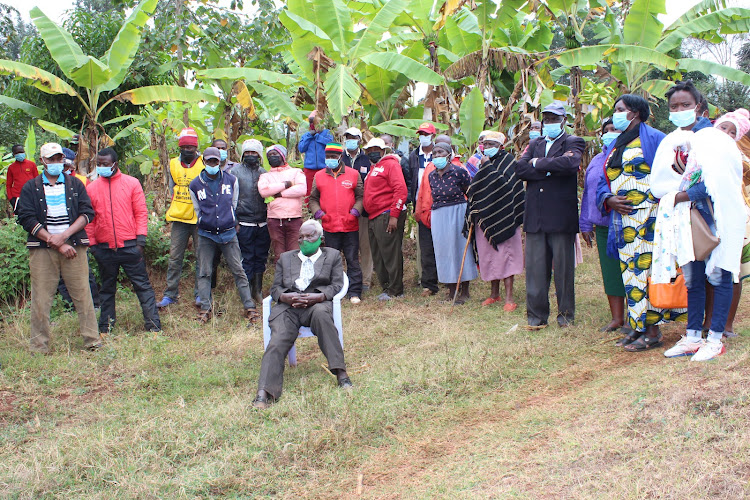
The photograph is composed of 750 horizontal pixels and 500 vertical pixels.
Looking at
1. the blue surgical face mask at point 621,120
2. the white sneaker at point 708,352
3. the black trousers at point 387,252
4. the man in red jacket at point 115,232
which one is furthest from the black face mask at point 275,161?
the white sneaker at point 708,352

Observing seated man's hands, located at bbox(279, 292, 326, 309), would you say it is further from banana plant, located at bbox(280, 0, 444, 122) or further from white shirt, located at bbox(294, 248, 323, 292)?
banana plant, located at bbox(280, 0, 444, 122)

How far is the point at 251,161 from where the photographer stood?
802 centimetres

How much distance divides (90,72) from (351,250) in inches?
167

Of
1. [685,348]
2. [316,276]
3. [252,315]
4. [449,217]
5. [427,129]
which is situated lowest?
[252,315]

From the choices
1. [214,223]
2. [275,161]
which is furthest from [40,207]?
[275,161]

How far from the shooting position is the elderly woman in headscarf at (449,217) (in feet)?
26.4

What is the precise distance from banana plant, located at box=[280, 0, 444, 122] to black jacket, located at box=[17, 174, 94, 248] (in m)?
3.78

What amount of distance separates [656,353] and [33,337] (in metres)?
5.71

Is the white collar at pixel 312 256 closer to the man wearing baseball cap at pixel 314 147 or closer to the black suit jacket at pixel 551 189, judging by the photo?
the black suit jacket at pixel 551 189

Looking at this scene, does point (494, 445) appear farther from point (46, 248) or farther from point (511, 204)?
point (46, 248)

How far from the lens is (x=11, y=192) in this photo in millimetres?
9109

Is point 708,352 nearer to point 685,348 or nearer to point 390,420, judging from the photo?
point 685,348

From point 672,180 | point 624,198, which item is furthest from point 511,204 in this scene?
point 672,180

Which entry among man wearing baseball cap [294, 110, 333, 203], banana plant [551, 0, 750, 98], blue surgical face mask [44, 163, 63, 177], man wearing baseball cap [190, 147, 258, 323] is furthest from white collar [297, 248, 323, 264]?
banana plant [551, 0, 750, 98]
